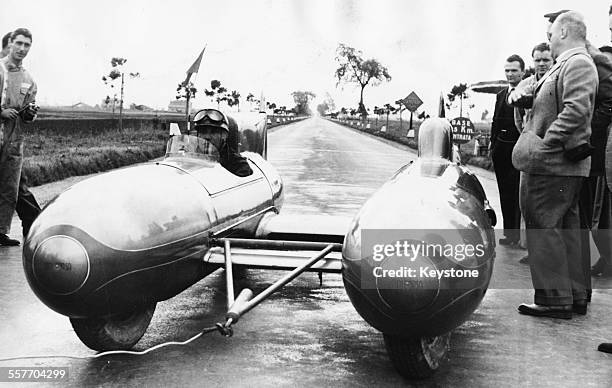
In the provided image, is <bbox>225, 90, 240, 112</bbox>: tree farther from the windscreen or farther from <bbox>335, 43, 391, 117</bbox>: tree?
the windscreen

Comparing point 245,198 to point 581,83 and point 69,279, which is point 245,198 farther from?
point 581,83

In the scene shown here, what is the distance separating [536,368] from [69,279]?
3.23 meters

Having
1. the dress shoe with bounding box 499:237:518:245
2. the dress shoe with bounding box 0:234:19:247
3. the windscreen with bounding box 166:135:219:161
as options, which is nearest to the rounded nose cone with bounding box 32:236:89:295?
the windscreen with bounding box 166:135:219:161

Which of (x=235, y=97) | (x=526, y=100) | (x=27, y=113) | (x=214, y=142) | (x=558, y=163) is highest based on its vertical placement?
(x=526, y=100)

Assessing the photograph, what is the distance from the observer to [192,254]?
208 inches

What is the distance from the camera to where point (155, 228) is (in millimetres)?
4820

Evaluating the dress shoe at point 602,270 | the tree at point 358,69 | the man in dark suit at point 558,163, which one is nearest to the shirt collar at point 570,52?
the man in dark suit at point 558,163

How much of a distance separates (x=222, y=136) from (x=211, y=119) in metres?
0.26

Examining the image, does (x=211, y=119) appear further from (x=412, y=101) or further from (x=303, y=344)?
(x=412, y=101)

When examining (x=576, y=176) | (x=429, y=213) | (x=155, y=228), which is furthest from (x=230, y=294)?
(x=576, y=176)

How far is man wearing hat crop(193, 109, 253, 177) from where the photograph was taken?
23.5 ft

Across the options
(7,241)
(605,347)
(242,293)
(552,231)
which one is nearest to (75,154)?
(7,241)

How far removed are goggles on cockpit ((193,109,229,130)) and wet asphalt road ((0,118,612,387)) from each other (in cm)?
171

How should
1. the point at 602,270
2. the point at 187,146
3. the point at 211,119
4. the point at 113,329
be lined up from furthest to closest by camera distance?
the point at 602,270, the point at 211,119, the point at 187,146, the point at 113,329
